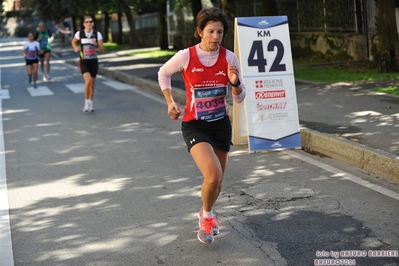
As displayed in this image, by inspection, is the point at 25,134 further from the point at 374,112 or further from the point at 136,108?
the point at 374,112

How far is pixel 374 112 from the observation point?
1219cm

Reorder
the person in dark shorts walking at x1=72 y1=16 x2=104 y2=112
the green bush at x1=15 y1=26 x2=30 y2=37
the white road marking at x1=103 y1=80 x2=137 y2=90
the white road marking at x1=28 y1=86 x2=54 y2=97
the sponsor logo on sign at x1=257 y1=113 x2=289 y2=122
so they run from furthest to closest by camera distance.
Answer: the green bush at x1=15 y1=26 x2=30 y2=37, the white road marking at x1=103 y1=80 x2=137 y2=90, the white road marking at x1=28 y1=86 x2=54 y2=97, the person in dark shorts walking at x1=72 y1=16 x2=104 y2=112, the sponsor logo on sign at x1=257 y1=113 x2=289 y2=122

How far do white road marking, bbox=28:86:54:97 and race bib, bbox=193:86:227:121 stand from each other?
46.1ft

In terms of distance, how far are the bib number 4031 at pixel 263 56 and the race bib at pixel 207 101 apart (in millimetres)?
4340

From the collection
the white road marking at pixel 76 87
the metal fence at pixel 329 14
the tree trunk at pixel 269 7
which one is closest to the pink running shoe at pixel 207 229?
the white road marking at pixel 76 87

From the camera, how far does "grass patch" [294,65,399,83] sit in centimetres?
1728

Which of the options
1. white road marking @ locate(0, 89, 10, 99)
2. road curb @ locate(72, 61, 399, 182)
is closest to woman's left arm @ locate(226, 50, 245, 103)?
road curb @ locate(72, 61, 399, 182)

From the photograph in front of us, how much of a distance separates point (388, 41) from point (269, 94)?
28.1ft

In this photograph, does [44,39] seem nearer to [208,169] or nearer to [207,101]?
[207,101]

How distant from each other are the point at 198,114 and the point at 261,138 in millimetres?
4103

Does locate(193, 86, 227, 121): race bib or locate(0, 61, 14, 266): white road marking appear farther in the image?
locate(193, 86, 227, 121): race bib

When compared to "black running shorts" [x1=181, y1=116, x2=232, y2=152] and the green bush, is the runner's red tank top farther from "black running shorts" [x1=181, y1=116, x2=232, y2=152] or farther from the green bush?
the green bush

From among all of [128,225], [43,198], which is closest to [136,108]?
[43,198]

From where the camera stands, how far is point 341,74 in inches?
730
